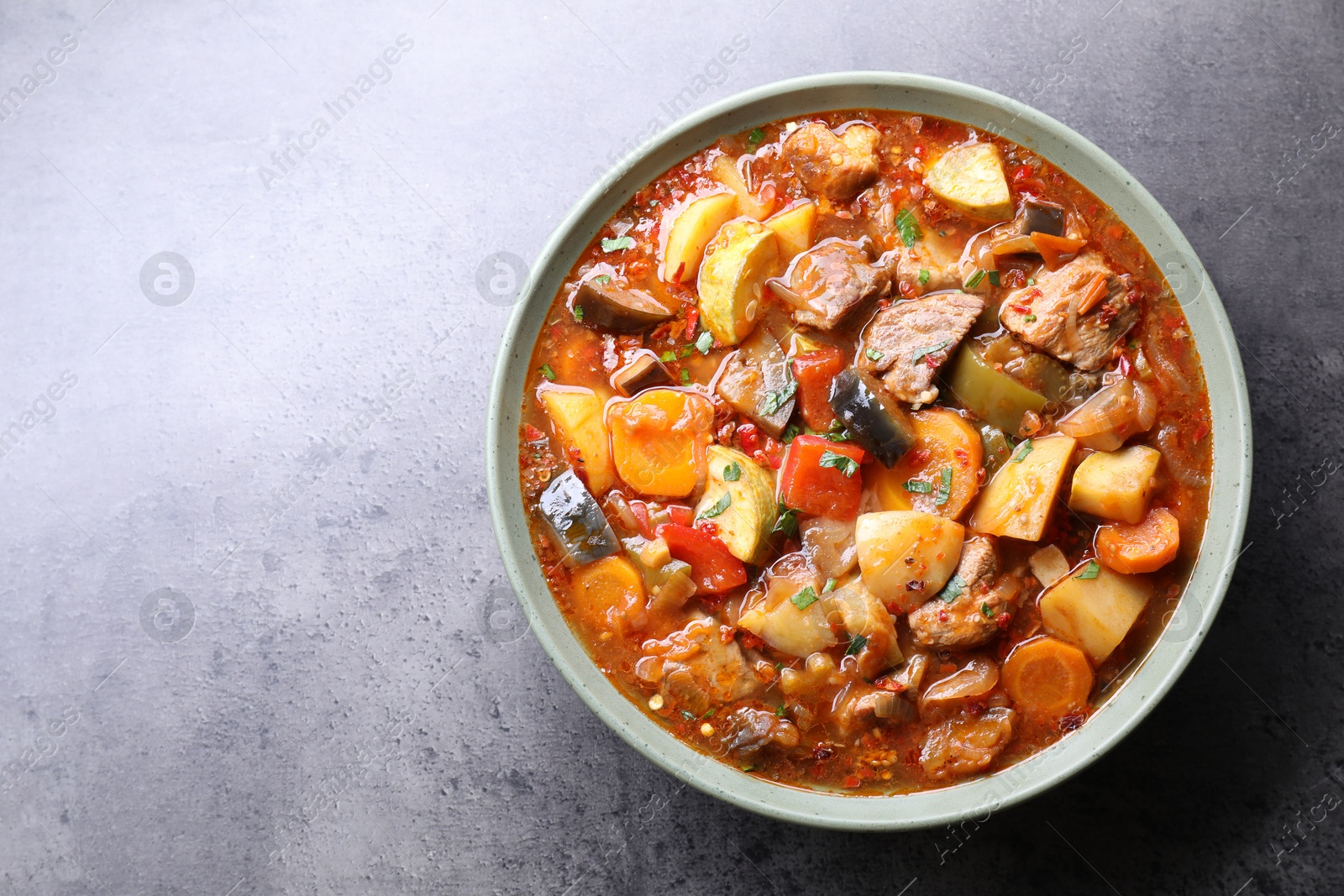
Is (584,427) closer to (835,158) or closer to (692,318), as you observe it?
(692,318)

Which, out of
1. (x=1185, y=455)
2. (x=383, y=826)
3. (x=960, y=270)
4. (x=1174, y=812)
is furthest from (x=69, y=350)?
(x=1174, y=812)

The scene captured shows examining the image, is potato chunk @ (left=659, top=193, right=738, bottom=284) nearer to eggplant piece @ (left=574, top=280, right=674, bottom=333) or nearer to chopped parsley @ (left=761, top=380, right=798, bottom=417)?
eggplant piece @ (left=574, top=280, right=674, bottom=333)

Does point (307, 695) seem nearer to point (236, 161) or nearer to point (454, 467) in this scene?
point (454, 467)

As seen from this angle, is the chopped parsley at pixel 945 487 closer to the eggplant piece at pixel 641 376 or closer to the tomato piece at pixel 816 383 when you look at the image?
the tomato piece at pixel 816 383

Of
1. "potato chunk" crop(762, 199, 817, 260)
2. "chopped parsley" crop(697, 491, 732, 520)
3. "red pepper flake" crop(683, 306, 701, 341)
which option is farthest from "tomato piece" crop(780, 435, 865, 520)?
"potato chunk" crop(762, 199, 817, 260)

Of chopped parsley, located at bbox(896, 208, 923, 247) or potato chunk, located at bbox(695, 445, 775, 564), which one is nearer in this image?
potato chunk, located at bbox(695, 445, 775, 564)

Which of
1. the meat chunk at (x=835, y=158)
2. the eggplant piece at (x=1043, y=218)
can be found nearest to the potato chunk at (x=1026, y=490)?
the eggplant piece at (x=1043, y=218)
